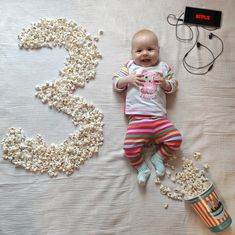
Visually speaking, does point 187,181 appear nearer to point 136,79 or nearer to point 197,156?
point 197,156

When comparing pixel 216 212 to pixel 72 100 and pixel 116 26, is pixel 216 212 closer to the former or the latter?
pixel 72 100

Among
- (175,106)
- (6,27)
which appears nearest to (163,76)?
(175,106)

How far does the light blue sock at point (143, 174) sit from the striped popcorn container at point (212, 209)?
0.20m

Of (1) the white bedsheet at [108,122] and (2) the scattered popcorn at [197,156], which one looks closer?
(1) the white bedsheet at [108,122]

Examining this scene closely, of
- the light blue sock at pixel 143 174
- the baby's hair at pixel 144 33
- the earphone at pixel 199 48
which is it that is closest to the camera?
the light blue sock at pixel 143 174

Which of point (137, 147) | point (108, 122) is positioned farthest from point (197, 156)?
point (108, 122)

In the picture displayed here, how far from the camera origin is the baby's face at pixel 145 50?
1.45 metres

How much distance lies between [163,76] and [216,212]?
61 centimetres

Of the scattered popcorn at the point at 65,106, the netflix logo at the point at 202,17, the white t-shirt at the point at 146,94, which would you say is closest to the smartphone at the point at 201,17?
the netflix logo at the point at 202,17

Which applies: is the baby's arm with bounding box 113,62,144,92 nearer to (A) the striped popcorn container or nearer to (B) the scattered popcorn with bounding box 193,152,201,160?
(B) the scattered popcorn with bounding box 193,152,201,160

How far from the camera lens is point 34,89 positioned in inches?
58.2

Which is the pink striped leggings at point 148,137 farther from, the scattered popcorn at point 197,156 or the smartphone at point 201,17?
the smartphone at point 201,17

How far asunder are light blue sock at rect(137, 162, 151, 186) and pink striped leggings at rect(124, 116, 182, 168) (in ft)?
0.06

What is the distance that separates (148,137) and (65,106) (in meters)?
0.38
